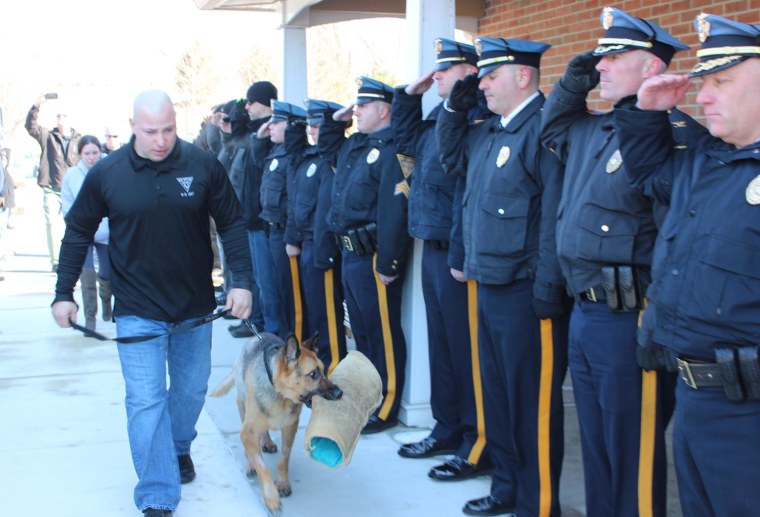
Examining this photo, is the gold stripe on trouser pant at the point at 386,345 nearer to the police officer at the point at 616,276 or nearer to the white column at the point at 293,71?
the police officer at the point at 616,276

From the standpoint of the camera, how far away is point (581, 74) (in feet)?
11.7

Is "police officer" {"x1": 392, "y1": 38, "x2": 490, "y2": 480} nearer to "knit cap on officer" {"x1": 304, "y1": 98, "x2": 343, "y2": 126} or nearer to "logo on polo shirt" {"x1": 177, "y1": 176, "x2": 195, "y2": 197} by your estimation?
"logo on polo shirt" {"x1": 177, "y1": 176, "x2": 195, "y2": 197}

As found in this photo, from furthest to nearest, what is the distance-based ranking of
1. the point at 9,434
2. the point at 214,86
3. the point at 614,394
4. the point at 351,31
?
the point at 214,86
the point at 351,31
the point at 9,434
the point at 614,394

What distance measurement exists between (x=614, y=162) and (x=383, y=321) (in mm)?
2524

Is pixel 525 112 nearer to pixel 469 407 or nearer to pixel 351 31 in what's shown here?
pixel 469 407

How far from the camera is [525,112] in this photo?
410 cm

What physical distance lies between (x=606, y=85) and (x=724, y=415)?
135 centimetres

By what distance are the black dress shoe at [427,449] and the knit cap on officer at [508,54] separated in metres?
2.10

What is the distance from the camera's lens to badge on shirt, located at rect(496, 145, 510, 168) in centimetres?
404

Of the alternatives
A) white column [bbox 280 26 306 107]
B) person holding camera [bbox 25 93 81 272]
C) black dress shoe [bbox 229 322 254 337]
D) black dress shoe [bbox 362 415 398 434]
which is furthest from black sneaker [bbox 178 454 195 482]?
person holding camera [bbox 25 93 81 272]

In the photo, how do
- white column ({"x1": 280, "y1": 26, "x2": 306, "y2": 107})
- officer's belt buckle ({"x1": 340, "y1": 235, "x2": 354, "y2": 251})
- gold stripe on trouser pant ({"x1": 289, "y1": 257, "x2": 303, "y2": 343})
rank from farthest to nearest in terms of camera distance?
white column ({"x1": 280, "y1": 26, "x2": 306, "y2": 107}) < gold stripe on trouser pant ({"x1": 289, "y1": 257, "x2": 303, "y2": 343}) < officer's belt buckle ({"x1": 340, "y1": 235, "x2": 354, "y2": 251})

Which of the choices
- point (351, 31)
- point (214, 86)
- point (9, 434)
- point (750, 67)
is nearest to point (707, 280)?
point (750, 67)

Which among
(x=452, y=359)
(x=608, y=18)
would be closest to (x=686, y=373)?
(x=608, y=18)

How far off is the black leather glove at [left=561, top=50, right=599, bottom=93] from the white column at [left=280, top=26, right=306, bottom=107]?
18.0 feet
